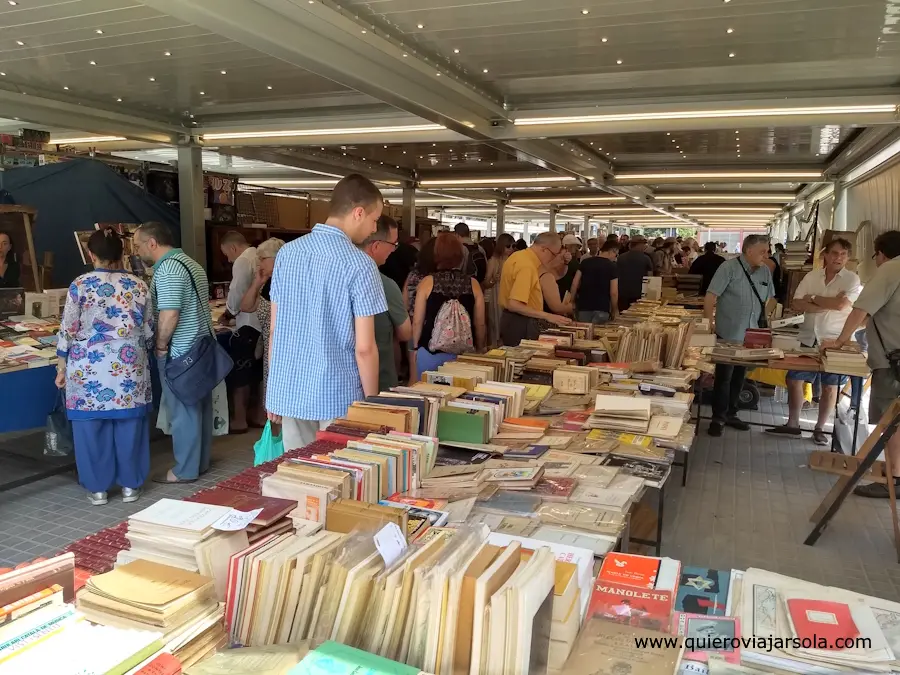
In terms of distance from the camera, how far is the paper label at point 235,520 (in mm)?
1488

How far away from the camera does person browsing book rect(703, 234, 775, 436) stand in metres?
6.09

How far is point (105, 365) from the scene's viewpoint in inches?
157

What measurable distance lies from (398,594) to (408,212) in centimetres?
1042

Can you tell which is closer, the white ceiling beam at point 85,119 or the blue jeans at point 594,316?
the white ceiling beam at point 85,119

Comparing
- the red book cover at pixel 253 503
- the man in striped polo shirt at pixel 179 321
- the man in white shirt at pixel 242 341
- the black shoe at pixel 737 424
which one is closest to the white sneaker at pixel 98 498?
the man in striped polo shirt at pixel 179 321

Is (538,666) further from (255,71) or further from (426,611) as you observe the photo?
(255,71)

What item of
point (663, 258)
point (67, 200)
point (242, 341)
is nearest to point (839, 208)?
point (663, 258)

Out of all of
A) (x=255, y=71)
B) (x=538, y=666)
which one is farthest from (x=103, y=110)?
(x=538, y=666)

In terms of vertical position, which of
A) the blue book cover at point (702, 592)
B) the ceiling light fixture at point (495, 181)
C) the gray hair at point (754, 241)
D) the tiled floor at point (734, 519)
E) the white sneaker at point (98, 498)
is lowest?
the tiled floor at point (734, 519)

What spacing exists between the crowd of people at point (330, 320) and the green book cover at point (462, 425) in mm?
335

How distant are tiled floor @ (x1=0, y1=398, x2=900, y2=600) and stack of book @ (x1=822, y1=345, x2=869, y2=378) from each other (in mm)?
809

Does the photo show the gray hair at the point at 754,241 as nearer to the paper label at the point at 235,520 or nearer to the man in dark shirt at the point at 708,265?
the man in dark shirt at the point at 708,265

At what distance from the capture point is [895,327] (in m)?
4.35

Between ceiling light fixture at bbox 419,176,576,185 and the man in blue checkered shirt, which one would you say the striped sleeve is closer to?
the man in blue checkered shirt
